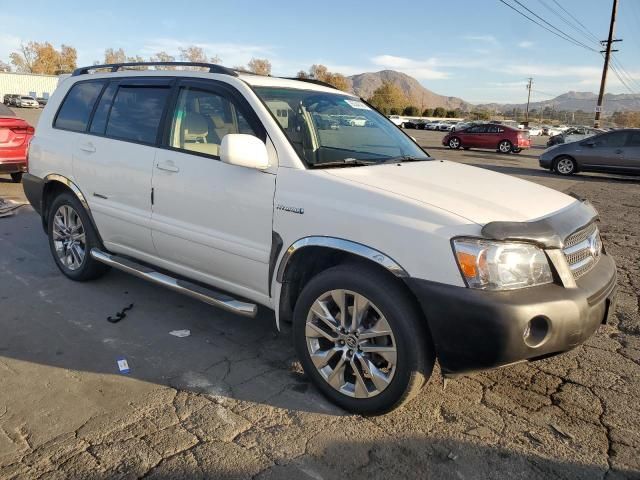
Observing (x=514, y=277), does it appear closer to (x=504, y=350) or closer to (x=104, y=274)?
(x=504, y=350)

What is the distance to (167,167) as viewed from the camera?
150 inches

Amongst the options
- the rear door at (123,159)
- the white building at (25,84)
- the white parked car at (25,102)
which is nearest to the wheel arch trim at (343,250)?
the rear door at (123,159)

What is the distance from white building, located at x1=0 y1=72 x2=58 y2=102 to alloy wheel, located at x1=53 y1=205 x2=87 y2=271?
8242cm

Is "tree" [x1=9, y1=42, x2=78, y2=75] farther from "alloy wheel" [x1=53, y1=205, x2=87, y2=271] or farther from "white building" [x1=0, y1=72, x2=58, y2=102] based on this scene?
"alloy wheel" [x1=53, y1=205, x2=87, y2=271]

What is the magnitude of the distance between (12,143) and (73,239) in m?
5.19

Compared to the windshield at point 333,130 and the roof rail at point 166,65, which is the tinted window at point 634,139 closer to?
the windshield at point 333,130

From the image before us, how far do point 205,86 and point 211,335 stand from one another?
6.02 ft

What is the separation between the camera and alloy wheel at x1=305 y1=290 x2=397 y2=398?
2844 mm

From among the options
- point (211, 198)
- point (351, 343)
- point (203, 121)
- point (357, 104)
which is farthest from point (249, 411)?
point (357, 104)

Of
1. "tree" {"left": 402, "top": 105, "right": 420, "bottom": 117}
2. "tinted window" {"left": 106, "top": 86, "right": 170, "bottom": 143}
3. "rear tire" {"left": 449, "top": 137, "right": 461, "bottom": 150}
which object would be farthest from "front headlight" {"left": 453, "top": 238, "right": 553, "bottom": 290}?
"tree" {"left": 402, "top": 105, "right": 420, "bottom": 117}

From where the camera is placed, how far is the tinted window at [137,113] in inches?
160

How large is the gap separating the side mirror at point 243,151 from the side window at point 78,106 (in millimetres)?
2186

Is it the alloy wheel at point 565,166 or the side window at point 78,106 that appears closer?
the side window at point 78,106

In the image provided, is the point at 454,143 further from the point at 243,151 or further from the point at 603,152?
the point at 243,151
